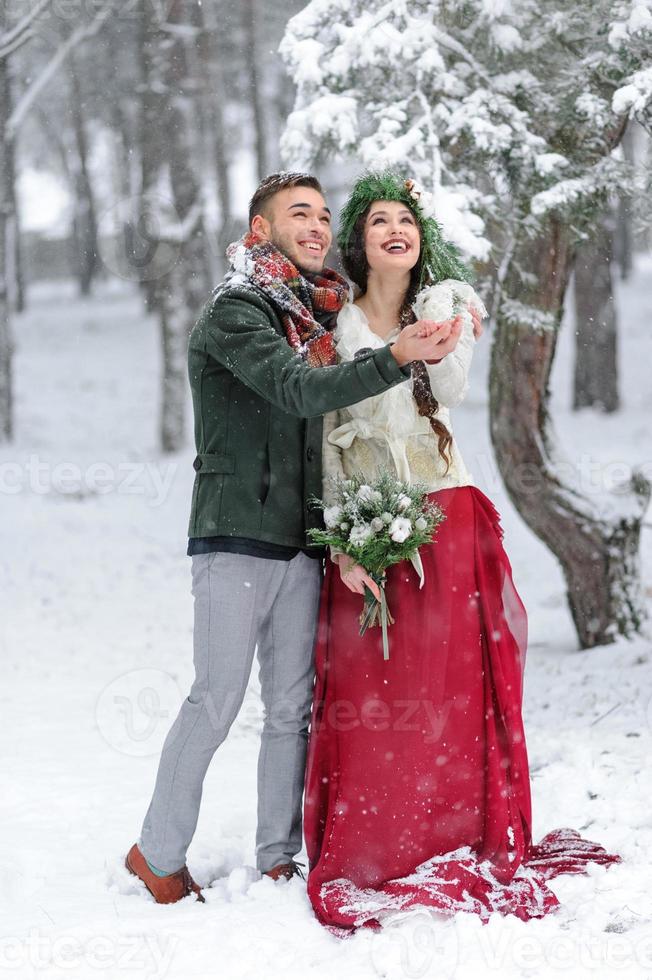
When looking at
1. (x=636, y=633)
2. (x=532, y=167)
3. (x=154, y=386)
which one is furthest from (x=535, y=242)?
(x=154, y=386)

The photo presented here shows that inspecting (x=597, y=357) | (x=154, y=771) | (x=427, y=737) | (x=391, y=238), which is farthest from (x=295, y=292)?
(x=597, y=357)

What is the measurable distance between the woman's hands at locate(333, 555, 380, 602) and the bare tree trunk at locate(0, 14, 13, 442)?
11754mm

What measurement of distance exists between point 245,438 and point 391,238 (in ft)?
3.05

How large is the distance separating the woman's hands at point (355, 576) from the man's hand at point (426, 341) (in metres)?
0.84

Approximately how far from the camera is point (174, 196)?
14555 mm

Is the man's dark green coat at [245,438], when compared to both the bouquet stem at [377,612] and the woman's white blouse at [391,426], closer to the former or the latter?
the woman's white blouse at [391,426]

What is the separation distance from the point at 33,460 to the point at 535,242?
10.2 m

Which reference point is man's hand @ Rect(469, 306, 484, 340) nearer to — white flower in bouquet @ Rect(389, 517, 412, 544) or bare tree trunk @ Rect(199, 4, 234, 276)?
white flower in bouquet @ Rect(389, 517, 412, 544)

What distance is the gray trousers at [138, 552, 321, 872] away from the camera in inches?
153

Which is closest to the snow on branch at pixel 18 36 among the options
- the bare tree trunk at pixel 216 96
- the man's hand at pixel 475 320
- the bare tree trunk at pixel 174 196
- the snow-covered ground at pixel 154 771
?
the bare tree trunk at pixel 174 196

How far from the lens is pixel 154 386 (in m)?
20.4

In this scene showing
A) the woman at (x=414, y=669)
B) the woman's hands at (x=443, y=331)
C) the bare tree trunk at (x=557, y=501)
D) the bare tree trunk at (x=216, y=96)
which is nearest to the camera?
the woman's hands at (x=443, y=331)

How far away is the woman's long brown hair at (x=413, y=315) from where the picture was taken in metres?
3.97

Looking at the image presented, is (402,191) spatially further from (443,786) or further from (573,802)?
(573,802)
